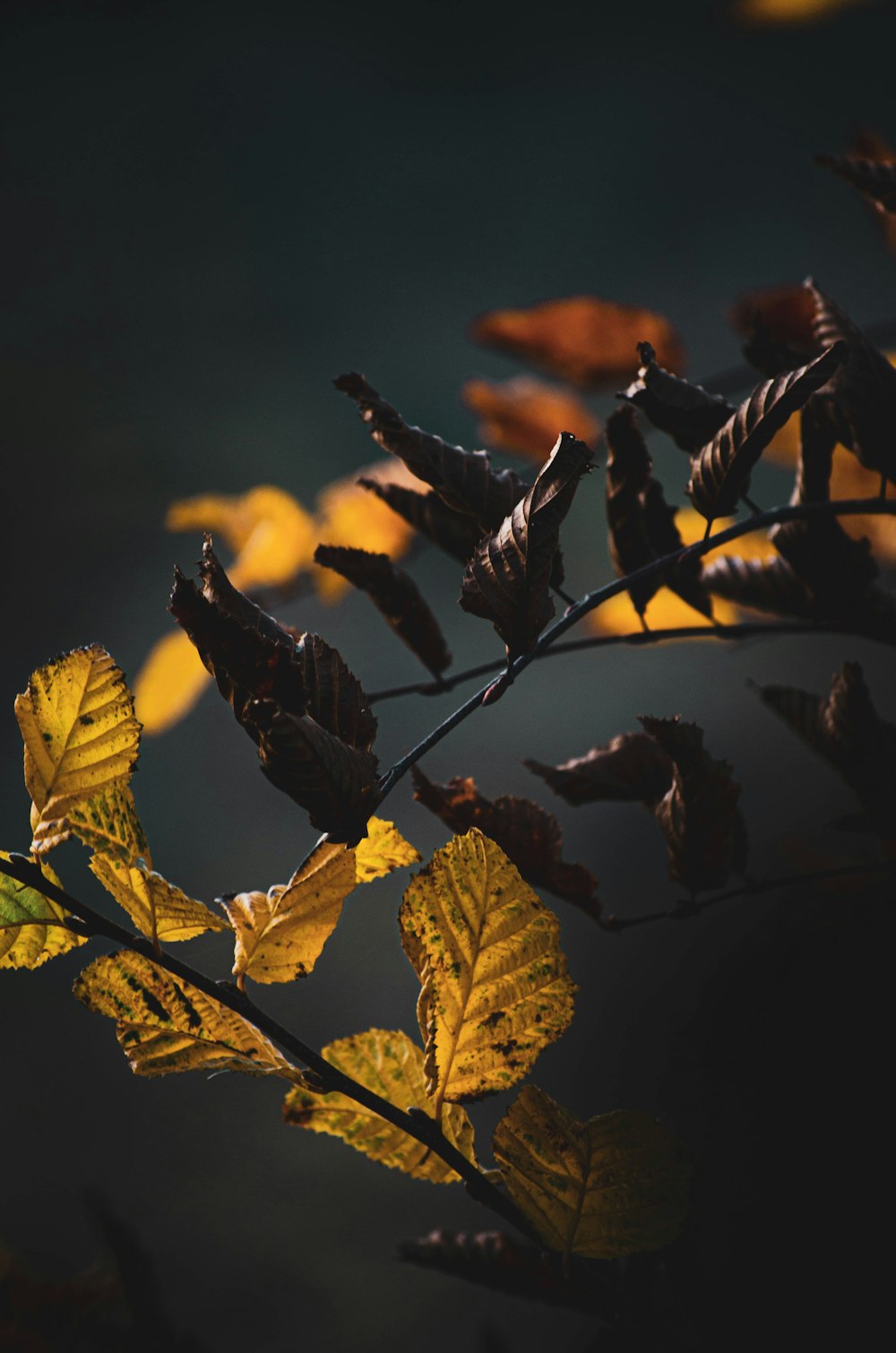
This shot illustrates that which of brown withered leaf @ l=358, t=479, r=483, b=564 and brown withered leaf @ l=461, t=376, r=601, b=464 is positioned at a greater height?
brown withered leaf @ l=461, t=376, r=601, b=464

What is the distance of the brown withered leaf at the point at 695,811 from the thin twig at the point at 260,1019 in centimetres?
7

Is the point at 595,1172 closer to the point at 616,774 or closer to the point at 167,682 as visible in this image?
the point at 616,774

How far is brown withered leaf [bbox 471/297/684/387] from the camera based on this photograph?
38 centimetres

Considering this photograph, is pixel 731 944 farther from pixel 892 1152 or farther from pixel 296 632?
pixel 296 632

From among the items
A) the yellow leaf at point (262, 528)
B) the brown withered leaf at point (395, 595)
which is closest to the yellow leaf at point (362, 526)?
the yellow leaf at point (262, 528)

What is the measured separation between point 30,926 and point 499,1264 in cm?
10

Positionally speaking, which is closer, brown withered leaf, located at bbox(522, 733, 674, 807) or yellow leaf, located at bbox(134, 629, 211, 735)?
brown withered leaf, located at bbox(522, 733, 674, 807)

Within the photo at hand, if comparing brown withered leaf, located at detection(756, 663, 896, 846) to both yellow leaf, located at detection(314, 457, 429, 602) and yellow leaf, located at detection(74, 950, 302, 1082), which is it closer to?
yellow leaf, located at detection(74, 950, 302, 1082)

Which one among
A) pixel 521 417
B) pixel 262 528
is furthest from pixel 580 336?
pixel 262 528

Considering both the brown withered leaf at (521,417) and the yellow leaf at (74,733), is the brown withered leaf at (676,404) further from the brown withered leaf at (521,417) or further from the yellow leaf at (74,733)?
the brown withered leaf at (521,417)

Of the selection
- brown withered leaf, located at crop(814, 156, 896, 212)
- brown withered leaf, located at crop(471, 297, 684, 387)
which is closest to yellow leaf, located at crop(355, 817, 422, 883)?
brown withered leaf, located at crop(814, 156, 896, 212)

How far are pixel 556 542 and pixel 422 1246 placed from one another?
4.9 inches

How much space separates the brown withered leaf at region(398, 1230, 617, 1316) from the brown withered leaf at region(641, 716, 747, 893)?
0.24ft

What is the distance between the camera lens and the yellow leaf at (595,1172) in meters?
0.13
